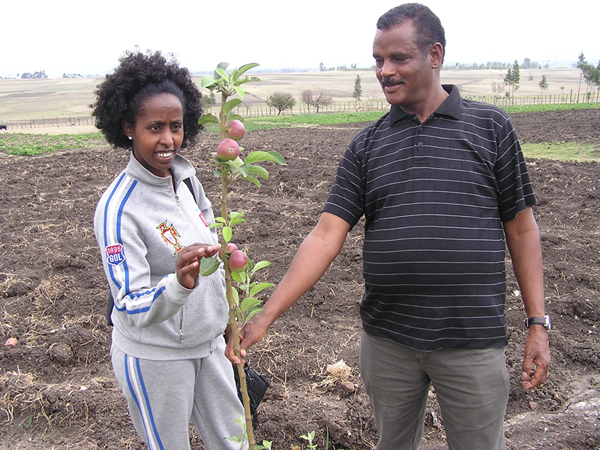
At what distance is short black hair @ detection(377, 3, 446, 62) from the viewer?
6.05 ft

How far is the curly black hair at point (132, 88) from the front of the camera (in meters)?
1.81

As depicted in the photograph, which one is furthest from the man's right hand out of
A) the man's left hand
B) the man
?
the man's left hand

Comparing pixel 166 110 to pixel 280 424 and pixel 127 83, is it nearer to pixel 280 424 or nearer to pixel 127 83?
A: pixel 127 83

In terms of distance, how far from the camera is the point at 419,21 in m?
1.85

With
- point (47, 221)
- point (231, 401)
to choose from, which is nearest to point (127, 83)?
point (231, 401)

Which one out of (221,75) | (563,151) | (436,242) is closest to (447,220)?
(436,242)

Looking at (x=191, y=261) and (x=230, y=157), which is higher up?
(x=230, y=157)

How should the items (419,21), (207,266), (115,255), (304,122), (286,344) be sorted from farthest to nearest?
(304,122), (286,344), (419,21), (115,255), (207,266)

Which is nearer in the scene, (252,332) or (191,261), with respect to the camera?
(191,261)

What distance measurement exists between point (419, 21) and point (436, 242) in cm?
84

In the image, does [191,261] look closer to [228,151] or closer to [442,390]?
[228,151]

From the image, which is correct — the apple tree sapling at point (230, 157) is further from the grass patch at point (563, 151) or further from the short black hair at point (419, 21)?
the grass patch at point (563, 151)

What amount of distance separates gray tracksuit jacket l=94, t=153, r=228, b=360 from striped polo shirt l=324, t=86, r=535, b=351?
0.70 m

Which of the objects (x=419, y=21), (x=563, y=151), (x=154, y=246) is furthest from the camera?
(x=563, y=151)
